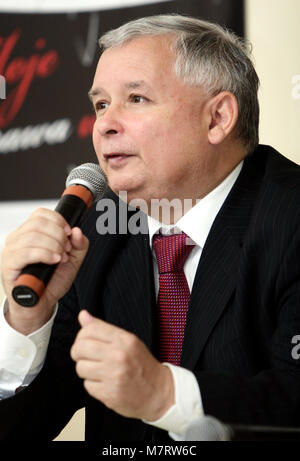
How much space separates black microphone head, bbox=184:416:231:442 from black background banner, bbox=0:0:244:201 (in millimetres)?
1595

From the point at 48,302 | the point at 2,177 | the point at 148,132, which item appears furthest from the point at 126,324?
the point at 2,177

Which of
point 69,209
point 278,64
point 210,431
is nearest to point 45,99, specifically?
point 278,64

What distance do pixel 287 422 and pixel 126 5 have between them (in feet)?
5.30

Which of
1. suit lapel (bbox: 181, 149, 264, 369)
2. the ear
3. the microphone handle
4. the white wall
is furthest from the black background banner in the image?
the microphone handle

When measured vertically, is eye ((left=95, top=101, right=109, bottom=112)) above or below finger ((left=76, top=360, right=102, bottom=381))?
above

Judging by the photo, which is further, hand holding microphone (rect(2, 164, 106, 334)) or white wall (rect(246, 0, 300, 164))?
white wall (rect(246, 0, 300, 164))

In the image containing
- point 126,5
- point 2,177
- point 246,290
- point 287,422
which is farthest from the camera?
point 2,177

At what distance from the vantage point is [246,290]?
125 cm

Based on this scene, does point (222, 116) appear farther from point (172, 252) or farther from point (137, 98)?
point (172, 252)

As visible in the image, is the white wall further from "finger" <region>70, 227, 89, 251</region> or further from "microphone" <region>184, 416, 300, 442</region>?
"microphone" <region>184, 416, 300, 442</region>

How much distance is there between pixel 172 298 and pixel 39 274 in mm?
418

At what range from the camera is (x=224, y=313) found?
1.28 m

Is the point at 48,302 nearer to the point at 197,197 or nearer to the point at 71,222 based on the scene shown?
the point at 71,222

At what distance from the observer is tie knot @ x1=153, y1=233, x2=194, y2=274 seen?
1.39 m
